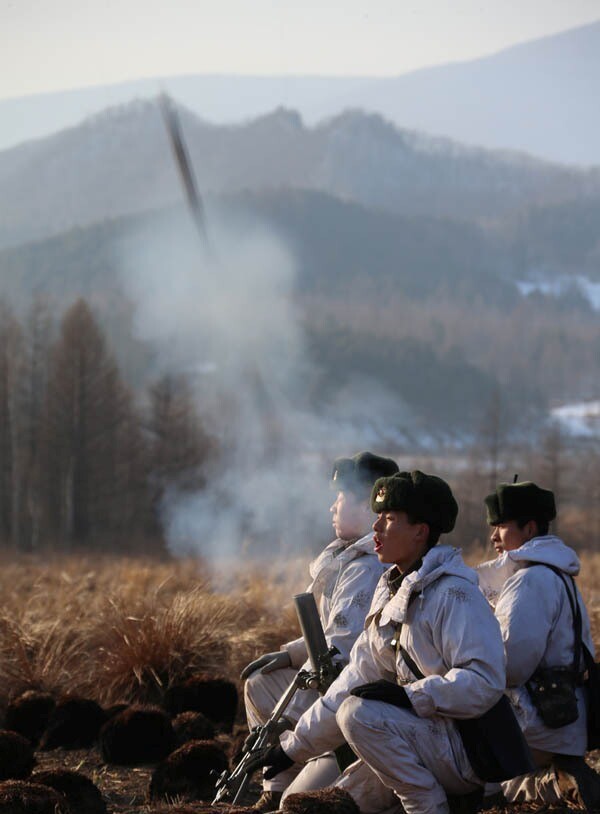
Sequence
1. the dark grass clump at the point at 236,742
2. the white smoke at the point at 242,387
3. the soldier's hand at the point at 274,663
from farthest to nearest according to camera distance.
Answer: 1. the white smoke at the point at 242,387
2. the dark grass clump at the point at 236,742
3. the soldier's hand at the point at 274,663

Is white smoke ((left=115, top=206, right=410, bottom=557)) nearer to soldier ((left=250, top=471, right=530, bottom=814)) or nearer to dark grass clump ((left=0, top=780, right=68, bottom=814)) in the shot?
dark grass clump ((left=0, top=780, right=68, bottom=814))

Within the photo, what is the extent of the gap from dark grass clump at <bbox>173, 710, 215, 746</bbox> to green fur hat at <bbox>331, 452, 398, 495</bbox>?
7.77ft

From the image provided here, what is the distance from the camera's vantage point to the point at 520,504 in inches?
241

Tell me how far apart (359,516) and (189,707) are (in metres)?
2.94

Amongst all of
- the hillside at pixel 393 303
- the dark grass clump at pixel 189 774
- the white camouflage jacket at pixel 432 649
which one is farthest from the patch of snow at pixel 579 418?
the white camouflage jacket at pixel 432 649

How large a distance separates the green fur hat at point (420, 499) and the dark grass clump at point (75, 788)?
2.19m

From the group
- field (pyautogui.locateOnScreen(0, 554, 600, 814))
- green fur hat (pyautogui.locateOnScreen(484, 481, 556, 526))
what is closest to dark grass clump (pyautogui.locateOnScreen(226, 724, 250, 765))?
field (pyautogui.locateOnScreen(0, 554, 600, 814))

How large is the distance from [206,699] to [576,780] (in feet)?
12.0

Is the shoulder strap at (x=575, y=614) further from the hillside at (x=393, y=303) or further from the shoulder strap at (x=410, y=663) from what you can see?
the hillside at (x=393, y=303)

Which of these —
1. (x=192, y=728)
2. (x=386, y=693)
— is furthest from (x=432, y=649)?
(x=192, y=728)

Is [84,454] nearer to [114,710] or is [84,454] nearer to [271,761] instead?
[114,710]

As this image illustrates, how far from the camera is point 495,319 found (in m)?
161

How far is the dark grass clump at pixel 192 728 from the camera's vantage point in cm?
797

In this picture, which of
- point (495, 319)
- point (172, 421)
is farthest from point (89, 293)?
point (172, 421)
